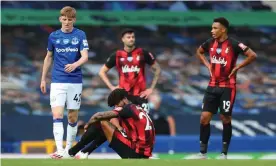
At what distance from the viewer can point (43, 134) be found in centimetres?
2298

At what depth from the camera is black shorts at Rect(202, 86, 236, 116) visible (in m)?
13.8

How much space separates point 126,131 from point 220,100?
1.92m

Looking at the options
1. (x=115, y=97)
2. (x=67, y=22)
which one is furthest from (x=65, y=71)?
(x=115, y=97)

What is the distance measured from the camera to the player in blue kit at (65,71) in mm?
13133

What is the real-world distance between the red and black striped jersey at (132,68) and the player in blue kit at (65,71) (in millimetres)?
2257

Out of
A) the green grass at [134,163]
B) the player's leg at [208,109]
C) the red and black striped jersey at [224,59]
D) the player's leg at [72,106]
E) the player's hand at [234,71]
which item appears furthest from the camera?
the player's leg at [208,109]

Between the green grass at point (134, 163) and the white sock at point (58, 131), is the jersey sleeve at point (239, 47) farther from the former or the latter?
the white sock at point (58, 131)

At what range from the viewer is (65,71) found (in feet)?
43.3

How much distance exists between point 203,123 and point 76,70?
2121 millimetres

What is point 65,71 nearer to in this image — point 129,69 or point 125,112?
point 125,112

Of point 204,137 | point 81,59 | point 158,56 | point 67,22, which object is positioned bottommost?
point 204,137

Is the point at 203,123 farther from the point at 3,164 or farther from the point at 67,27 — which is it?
the point at 3,164

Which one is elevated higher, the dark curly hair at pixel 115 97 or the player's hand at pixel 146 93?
the dark curly hair at pixel 115 97

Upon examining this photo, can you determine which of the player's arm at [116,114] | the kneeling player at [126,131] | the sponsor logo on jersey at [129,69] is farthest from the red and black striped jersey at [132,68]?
the player's arm at [116,114]
